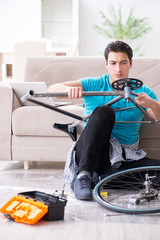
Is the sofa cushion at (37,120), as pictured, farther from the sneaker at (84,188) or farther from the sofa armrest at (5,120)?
the sneaker at (84,188)

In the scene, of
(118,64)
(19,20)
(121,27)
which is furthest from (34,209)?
(19,20)

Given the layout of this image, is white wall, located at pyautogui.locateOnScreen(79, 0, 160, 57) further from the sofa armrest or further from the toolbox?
the toolbox

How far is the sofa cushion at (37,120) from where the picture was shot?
108 inches

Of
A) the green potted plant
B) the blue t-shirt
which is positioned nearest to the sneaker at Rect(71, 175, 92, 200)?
the blue t-shirt

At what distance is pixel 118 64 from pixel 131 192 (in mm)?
721

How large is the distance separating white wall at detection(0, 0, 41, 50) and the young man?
22.1 ft

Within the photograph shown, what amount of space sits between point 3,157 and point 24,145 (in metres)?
0.18

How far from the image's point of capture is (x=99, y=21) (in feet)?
28.1

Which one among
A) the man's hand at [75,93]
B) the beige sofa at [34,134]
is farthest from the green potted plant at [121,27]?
the man's hand at [75,93]

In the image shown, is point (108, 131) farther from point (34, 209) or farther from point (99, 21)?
point (99, 21)

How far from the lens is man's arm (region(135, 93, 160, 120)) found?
190 cm

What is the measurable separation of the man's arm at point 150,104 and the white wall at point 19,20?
6.96 meters

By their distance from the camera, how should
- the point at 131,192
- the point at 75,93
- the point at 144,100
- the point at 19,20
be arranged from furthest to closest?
the point at 19,20, the point at 131,192, the point at 144,100, the point at 75,93

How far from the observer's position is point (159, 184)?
7.08ft
